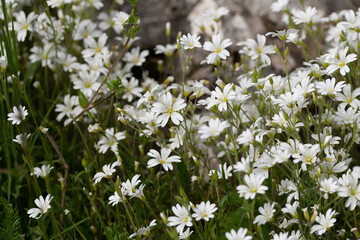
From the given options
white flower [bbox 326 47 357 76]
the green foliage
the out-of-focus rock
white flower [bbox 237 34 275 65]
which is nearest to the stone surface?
the out-of-focus rock

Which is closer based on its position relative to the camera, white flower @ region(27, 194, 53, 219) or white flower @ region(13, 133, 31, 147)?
white flower @ region(13, 133, 31, 147)

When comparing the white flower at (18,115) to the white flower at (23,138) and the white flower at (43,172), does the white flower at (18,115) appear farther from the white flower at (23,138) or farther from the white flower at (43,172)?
the white flower at (43,172)

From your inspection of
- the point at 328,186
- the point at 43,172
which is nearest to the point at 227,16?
the point at 43,172

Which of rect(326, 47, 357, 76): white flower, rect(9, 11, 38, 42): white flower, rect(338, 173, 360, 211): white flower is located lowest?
rect(338, 173, 360, 211): white flower

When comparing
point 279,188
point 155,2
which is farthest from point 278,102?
point 155,2

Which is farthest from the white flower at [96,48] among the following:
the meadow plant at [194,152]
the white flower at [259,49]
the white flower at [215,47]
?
the white flower at [259,49]

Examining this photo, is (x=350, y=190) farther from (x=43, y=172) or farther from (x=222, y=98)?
(x=43, y=172)

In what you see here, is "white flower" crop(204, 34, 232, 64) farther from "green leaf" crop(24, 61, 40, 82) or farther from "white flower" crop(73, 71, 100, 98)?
"green leaf" crop(24, 61, 40, 82)

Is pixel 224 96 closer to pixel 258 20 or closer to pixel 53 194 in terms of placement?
pixel 53 194
